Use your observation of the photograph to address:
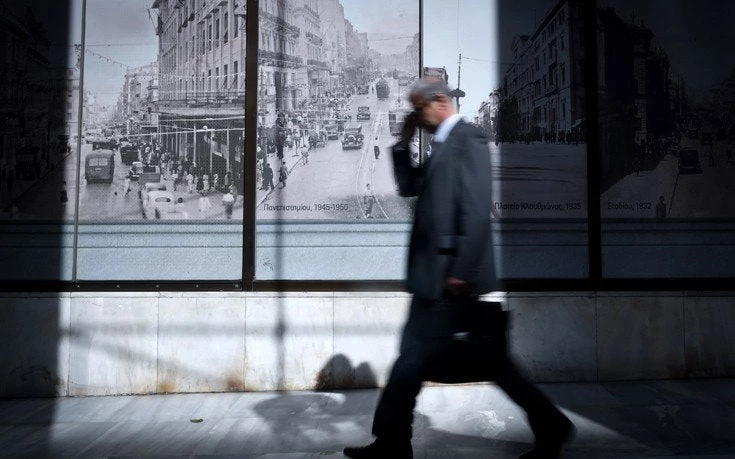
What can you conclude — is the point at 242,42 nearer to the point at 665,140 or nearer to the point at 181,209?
the point at 181,209

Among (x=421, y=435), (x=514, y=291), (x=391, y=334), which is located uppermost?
(x=514, y=291)

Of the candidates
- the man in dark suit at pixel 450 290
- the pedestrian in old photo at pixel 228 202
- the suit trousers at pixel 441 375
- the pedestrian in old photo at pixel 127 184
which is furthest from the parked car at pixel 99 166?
the suit trousers at pixel 441 375

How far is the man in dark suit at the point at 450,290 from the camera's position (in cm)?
353

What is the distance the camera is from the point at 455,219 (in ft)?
11.7

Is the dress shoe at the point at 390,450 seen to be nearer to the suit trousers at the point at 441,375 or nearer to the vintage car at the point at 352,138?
the suit trousers at the point at 441,375

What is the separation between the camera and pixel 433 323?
11.8 feet

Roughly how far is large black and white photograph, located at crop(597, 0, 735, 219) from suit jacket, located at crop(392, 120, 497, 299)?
10.0 feet

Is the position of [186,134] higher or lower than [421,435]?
higher

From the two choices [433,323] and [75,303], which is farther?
[75,303]

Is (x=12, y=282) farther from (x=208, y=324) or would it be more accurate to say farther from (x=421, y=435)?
(x=421, y=435)

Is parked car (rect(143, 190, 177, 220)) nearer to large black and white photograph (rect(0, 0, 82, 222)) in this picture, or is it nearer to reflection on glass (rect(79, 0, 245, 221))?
reflection on glass (rect(79, 0, 245, 221))

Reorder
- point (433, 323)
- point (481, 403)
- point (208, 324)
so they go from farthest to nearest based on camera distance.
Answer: point (208, 324) < point (481, 403) < point (433, 323)

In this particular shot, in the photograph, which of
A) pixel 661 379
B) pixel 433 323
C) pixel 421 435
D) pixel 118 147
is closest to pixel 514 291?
pixel 661 379

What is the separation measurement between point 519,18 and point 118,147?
3.92m
